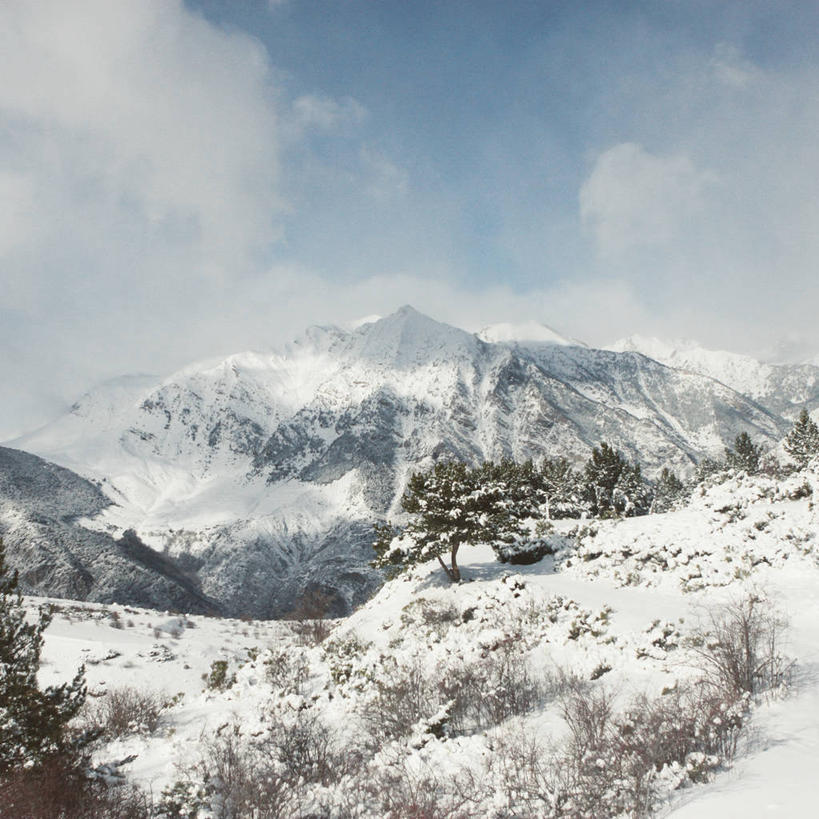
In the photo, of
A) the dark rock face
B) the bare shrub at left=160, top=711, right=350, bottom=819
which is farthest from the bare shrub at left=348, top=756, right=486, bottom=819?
the dark rock face

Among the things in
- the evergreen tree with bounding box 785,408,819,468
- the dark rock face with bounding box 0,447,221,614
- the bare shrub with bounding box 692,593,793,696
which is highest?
the evergreen tree with bounding box 785,408,819,468

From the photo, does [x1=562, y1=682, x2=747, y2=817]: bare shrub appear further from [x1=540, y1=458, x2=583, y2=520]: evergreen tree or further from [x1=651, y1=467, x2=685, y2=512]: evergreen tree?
[x1=651, y1=467, x2=685, y2=512]: evergreen tree

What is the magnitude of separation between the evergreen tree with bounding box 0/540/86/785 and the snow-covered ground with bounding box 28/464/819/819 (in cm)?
203

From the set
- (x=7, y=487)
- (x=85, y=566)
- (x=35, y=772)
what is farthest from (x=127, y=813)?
(x=7, y=487)

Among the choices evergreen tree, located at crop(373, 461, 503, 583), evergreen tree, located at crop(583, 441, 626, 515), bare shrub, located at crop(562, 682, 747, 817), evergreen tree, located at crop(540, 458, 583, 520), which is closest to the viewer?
bare shrub, located at crop(562, 682, 747, 817)

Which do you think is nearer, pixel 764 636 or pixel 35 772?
pixel 35 772

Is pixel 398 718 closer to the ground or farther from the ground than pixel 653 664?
closer to the ground

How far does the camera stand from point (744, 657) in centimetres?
959

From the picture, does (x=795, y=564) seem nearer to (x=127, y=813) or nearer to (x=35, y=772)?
(x=127, y=813)

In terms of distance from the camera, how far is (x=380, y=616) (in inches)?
947

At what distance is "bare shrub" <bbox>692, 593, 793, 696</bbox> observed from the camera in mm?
8883

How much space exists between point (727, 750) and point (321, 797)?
23.1 feet

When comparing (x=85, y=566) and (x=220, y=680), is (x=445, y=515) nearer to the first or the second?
(x=220, y=680)

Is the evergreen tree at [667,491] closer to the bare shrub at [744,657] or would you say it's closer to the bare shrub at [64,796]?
the bare shrub at [744,657]
